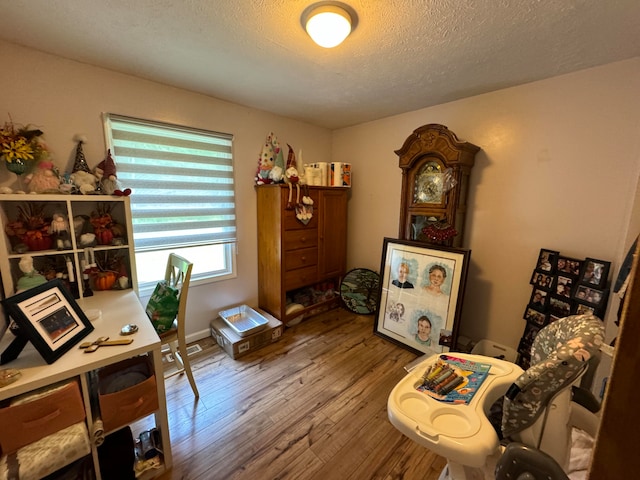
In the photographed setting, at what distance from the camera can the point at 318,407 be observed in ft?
5.75

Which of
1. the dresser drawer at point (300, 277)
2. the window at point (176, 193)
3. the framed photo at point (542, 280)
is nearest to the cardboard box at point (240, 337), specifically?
the dresser drawer at point (300, 277)

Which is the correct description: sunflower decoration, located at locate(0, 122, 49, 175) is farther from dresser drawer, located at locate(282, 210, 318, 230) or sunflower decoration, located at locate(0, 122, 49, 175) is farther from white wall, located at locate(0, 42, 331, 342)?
dresser drawer, located at locate(282, 210, 318, 230)

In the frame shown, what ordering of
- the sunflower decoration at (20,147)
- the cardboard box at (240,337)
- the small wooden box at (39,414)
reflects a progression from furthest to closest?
the cardboard box at (240,337)
the sunflower decoration at (20,147)
the small wooden box at (39,414)

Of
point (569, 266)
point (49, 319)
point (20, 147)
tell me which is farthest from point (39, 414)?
point (569, 266)

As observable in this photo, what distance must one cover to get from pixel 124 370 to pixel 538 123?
312cm

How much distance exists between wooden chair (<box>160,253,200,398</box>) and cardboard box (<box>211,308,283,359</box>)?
1.25 feet

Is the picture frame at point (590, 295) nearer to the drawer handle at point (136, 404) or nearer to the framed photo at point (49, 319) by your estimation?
the drawer handle at point (136, 404)

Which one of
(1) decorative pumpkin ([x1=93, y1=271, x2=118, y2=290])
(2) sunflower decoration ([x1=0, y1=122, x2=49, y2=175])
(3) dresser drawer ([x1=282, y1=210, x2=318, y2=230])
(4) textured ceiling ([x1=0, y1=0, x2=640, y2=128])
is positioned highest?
(4) textured ceiling ([x1=0, y1=0, x2=640, y2=128])

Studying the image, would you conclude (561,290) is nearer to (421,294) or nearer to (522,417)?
(421,294)

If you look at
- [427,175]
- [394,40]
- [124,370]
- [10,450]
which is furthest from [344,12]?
[10,450]

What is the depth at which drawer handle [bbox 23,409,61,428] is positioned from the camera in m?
0.97

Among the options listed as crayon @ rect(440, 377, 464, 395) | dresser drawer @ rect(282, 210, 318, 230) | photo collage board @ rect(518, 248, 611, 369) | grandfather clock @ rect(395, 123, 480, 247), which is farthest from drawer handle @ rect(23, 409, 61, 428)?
photo collage board @ rect(518, 248, 611, 369)

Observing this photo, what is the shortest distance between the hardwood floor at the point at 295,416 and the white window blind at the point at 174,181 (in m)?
1.09

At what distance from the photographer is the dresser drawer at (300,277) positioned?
267cm
